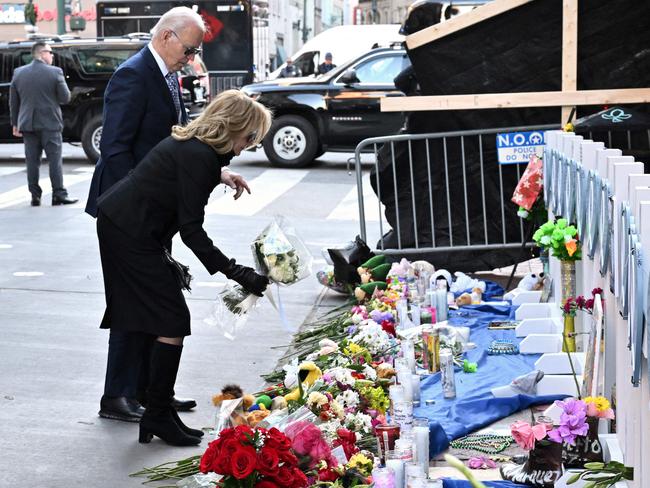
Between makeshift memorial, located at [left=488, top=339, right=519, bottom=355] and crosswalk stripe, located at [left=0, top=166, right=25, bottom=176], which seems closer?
makeshift memorial, located at [left=488, top=339, right=519, bottom=355]

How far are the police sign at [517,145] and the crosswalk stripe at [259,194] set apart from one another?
5519 millimetres

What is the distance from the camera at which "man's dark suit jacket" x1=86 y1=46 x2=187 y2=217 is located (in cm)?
616

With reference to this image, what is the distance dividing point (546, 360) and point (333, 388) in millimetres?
1303

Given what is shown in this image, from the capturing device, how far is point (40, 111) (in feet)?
51.7

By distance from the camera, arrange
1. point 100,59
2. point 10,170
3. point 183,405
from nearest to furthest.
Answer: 1. point 183,405
2. point 10,170
3. point 100,59

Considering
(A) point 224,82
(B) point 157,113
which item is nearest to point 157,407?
(B) point 157,113

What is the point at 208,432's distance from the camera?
6035 mm

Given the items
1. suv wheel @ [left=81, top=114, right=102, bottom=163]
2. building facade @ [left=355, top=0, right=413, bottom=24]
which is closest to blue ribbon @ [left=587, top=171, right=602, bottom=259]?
suv wheel @ [left=81, top=114, right=102, bottom=163]

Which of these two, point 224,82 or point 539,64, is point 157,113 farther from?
point 224,82

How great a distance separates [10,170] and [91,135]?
1.53m

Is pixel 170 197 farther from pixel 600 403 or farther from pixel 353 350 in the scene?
pixel 600 403

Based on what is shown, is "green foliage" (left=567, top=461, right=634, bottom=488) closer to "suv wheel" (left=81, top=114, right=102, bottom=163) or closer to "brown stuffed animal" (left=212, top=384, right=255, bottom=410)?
"brown stuffed animal" (left=212, top=384, right=255, bottom=410)

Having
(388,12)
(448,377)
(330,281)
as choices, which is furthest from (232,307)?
(388,12)

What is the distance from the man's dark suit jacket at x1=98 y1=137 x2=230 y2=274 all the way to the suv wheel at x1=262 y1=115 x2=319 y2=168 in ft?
48.0
